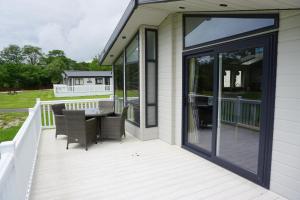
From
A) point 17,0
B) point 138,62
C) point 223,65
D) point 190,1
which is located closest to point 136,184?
point 223,65

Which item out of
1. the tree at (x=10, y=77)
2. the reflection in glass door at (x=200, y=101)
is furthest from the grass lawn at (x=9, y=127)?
the tree at (x=10, y=77)

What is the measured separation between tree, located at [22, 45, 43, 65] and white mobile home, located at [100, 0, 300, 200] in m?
53.6

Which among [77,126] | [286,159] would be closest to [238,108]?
[286,159]

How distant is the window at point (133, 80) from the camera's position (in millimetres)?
5667

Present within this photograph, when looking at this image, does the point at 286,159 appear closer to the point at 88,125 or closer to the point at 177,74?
the point at 177,74

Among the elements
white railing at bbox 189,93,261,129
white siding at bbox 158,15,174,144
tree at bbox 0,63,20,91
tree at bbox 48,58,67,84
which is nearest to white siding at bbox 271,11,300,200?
white railing at bbox 189,93,261,129

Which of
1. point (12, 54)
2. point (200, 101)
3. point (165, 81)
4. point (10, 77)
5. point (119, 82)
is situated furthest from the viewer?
point (12, 54)

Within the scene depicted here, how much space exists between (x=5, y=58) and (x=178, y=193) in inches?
2296

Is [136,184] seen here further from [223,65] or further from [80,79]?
[80,79]

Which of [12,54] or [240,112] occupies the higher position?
[12,54]

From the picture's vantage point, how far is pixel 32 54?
170 ft

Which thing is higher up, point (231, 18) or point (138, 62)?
point (231, 18)

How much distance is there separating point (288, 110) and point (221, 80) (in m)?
1.26

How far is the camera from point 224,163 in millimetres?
3578
